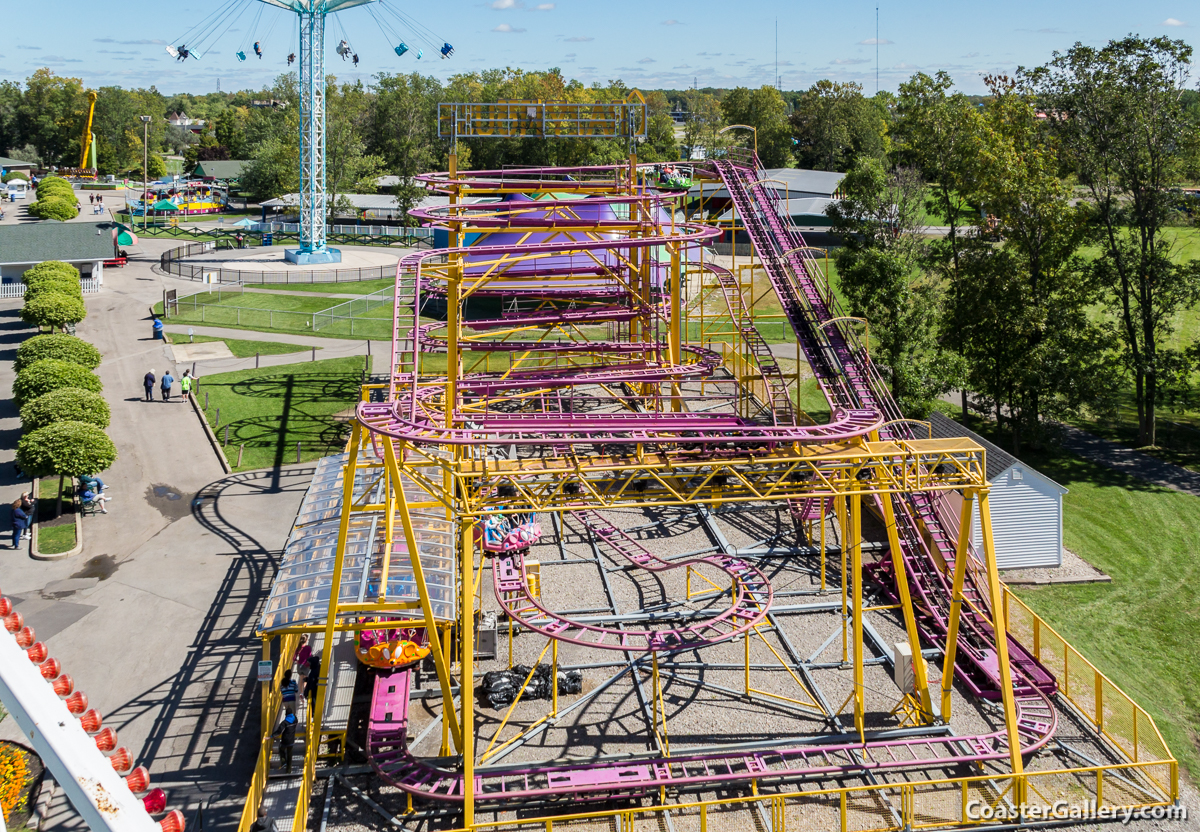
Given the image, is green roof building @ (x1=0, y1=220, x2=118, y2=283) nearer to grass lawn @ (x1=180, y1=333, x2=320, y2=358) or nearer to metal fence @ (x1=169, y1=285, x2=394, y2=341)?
metal fence @ (x1=169, y1=285, x2=394, y2=341)

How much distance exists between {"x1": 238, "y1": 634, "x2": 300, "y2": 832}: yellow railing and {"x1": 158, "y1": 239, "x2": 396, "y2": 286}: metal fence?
44.0m

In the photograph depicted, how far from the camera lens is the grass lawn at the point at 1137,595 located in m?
19.5

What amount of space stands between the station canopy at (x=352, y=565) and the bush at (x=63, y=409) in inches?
407

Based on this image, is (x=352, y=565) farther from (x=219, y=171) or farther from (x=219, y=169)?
(x=219, y=169)

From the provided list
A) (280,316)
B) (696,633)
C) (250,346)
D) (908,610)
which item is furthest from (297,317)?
(908,610)

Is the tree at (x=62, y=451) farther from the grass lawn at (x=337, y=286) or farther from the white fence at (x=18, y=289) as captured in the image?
the white fence at (x=18, y=289)

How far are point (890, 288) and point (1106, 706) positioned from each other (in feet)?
51.5

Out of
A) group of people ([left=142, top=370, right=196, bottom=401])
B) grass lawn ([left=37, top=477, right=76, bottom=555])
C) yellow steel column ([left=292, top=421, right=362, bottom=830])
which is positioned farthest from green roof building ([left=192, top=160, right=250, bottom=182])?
yellow steel column ([left=292, top=421, right=362, bottom=830])

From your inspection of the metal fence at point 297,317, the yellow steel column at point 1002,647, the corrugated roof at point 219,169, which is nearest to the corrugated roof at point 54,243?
the metal fence at point 297,317

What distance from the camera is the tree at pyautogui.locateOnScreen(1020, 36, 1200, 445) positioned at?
30750mm

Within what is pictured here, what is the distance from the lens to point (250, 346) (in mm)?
44125

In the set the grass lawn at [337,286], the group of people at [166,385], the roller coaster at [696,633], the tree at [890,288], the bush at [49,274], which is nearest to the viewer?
the roller coaster at [696,633]

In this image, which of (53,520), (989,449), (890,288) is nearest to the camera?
(989,449)

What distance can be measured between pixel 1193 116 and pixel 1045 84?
462 centimetres
